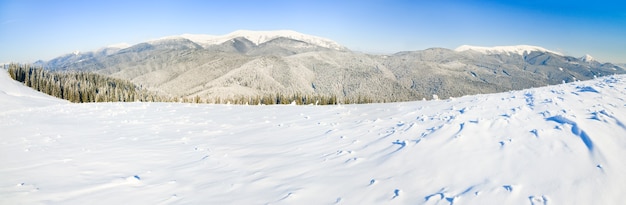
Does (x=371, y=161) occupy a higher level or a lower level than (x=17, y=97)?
higher

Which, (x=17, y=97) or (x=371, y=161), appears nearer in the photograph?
(x=371, y=161)

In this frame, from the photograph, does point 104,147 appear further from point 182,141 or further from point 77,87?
point 77,87

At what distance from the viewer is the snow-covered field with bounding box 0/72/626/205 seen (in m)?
5.95

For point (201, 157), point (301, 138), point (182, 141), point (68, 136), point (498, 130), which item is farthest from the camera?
point (68, 136)

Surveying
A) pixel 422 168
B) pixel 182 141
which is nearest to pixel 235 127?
pixel 182 141

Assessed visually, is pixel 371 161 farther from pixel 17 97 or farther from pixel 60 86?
pixel 60 86

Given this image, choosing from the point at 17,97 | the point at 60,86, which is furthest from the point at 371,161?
the point at 60,86

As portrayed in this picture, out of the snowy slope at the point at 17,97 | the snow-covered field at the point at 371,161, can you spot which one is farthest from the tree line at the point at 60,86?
the snow-covered field at the point at 371,161

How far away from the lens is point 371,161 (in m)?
8.23

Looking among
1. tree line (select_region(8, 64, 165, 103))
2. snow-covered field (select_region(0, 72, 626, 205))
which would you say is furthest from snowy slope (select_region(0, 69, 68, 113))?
snow-covered field (select_region(0, 72, 626, 205))

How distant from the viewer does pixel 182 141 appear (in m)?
12.9

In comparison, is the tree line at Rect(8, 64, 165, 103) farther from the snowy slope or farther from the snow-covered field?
the snow-covered field

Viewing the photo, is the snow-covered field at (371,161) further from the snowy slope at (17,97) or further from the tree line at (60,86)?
the tree line at (60,86)

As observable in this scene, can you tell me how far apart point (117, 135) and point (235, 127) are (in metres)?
5.12
